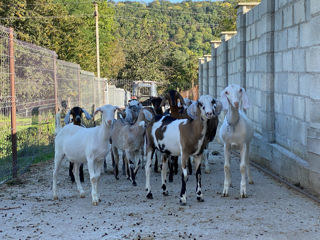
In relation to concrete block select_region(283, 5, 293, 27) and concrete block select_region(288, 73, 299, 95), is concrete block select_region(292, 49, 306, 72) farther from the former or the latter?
concrete block select_region(283, 5, 293, 27)

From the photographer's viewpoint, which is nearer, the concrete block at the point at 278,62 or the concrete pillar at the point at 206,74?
the concrete block at the point at 278,62

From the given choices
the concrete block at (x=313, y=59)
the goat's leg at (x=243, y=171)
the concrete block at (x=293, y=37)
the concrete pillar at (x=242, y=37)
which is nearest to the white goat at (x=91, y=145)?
the goat's leg at (x=243, y=171)

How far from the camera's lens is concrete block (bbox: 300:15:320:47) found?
8.12m

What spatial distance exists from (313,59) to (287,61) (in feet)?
5.90

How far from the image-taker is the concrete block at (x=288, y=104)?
387 inches

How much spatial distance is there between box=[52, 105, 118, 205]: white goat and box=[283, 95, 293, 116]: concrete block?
359 centimetres

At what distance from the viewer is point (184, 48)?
297 ft

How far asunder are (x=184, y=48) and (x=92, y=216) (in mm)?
84553

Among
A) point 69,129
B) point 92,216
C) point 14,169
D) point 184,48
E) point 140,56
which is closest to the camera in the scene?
point 92,216

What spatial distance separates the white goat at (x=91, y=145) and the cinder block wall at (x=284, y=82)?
11.1 ft

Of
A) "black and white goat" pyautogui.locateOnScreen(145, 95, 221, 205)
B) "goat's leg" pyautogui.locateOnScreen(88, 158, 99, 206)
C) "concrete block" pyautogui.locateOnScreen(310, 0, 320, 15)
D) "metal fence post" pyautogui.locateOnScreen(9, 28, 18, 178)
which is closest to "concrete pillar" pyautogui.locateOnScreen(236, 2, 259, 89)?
"concrete block" pyautogui.locateOnScreen(310, 0, 320, 15)

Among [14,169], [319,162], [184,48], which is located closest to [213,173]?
[319,162]

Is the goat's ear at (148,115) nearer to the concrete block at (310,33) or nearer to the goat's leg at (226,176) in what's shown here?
the goat's leg at (226,176)

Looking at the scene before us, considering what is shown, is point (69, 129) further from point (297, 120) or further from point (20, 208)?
A: point (297, 120)
